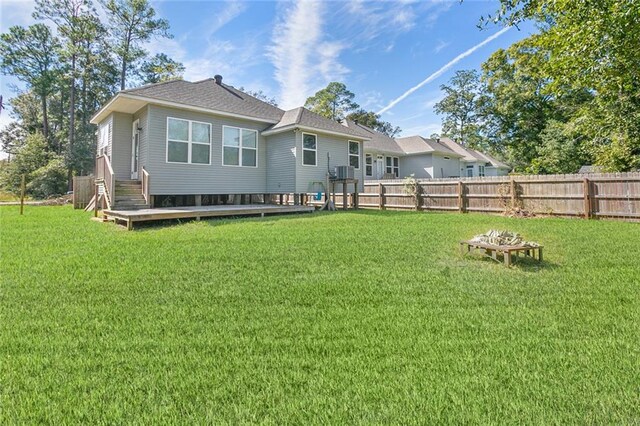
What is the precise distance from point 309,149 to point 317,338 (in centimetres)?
1085

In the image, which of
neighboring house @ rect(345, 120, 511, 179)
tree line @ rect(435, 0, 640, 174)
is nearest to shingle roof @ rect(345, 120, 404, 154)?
neighboring house @ rect(345, 120, 511, 179)

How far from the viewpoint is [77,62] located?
25.6m

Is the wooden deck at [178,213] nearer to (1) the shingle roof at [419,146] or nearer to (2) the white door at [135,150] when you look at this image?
(2) the white door at [135,150]

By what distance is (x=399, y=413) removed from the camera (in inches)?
66.0

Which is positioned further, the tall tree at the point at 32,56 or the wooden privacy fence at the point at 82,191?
the tall tree at the point at 32,56

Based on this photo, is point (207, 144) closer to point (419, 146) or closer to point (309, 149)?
point (309, 149)

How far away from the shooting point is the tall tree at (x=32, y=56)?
25344 mm

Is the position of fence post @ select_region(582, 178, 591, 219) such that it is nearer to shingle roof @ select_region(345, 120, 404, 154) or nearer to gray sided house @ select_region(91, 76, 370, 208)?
gray sided house @ select_region(91, 76, 370, 208)

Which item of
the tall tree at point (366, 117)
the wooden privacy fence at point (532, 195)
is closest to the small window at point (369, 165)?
the wooden privacy fence at point (532, 195)

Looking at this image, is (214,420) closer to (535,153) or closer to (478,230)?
(478,230)

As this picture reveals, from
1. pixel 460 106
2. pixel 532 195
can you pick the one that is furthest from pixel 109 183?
pixel 460 106

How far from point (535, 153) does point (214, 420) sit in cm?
2771

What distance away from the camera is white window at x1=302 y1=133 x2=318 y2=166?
12.6 meters

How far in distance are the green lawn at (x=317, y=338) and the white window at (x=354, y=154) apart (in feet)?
33.6
